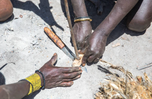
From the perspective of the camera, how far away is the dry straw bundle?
5.87 ft

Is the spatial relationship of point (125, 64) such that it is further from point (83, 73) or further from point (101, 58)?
point (83, 73)

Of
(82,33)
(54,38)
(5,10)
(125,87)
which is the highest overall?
(5,10)

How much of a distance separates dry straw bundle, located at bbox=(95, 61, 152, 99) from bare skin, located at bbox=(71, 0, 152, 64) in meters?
0.33

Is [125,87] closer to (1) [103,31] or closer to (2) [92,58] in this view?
(2) [92,58]

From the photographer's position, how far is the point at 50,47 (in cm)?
222

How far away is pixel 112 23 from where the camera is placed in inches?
Answer: 77.4

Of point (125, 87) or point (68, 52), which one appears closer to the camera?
point (125, 87)

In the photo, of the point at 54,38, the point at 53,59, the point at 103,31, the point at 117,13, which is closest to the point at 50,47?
the point at 54,38

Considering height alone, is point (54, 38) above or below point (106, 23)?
below

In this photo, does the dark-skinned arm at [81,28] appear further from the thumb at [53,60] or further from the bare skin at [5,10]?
the bare skin at [5,10]

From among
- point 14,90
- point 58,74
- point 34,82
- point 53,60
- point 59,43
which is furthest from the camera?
point 59,43

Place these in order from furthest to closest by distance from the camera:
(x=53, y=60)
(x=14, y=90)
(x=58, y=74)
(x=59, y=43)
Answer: (x=59, y=43) < (x=53, y=60) < (x=58, y=74) < (x=14, y=90)

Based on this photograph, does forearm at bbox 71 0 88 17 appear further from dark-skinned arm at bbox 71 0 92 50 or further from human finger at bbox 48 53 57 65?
human finger at bbox 48 53 57 65

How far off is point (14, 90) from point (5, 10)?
115 centimetres
